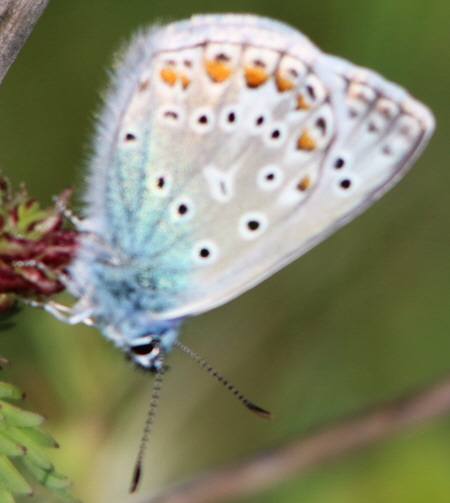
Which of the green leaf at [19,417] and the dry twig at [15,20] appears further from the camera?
the green leaf at [19,417]

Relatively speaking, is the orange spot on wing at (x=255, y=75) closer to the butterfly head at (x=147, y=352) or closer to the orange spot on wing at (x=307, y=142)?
the orange spot on wing at (x=307, y=142)

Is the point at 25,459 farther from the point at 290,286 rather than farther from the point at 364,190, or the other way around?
the point at 290,286

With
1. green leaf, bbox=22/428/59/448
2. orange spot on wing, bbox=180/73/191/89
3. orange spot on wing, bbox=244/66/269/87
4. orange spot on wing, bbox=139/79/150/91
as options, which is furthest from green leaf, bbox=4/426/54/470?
orange spot on wing, bbox=244/66/269/87

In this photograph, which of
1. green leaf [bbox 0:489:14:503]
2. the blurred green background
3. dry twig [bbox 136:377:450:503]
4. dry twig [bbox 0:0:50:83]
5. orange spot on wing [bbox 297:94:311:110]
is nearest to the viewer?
dry twig [bbox 0:0:50:83]

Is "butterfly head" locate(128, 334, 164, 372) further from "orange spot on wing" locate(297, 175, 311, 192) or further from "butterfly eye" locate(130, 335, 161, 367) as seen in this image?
"orange spot on wing" locate(297, 175, 311, 192)

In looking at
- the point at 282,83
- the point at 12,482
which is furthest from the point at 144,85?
the point at 12,482

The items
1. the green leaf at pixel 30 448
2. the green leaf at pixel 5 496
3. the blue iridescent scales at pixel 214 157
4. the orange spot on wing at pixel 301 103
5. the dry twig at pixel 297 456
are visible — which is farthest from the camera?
the orange spot on wing at pixel 301 103

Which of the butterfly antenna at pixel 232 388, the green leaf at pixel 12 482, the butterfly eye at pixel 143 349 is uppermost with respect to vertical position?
the butterfly antenna at pixel 232 388

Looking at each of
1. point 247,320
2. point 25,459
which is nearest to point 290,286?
point 247,320

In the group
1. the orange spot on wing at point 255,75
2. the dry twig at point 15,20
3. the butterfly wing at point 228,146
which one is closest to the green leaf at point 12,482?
the butterfly wing at point 228,146
